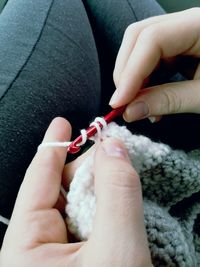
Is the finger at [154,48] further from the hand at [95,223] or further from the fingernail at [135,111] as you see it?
the hand at [95,223]

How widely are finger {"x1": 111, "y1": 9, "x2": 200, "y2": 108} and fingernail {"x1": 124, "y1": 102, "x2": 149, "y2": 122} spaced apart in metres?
0.01

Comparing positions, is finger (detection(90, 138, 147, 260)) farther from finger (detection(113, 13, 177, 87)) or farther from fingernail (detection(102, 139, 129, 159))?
finger (detection(113, 13, 177, 87))

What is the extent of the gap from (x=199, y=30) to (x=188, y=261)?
1.21 ft

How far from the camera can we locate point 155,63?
60cm

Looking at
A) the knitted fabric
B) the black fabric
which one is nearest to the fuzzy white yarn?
the knitted fabric

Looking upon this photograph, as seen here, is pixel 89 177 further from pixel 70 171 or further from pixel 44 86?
pixel 44 86

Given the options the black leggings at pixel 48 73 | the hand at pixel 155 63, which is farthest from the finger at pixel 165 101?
the black leggings at pixel 48 73

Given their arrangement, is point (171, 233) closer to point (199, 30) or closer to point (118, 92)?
point (118, 92)

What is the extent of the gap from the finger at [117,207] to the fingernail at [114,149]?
1 cm

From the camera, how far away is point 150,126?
2.35ft

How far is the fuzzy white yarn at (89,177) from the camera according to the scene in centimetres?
45

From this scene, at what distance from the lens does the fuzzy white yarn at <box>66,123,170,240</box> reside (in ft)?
1.47

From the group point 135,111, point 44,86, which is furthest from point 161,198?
point 44,86

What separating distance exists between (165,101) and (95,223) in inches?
10.6
